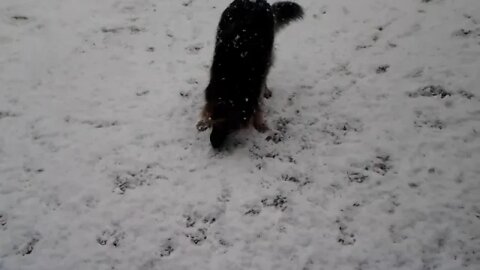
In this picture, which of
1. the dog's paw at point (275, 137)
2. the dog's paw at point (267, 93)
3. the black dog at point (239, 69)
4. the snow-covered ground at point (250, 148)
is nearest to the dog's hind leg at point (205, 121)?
the black dog at point (239, 69)

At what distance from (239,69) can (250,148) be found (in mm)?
899

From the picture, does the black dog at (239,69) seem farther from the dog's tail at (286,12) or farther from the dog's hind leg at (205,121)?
the dog's tail at (286,12)

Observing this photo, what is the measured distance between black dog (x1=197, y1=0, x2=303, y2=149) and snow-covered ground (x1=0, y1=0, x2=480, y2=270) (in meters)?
0.33

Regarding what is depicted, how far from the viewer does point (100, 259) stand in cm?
395

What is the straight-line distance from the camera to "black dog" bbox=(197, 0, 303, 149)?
4.74 meters

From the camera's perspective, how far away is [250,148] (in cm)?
499

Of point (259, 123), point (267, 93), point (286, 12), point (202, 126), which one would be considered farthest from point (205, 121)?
point (286, 12)

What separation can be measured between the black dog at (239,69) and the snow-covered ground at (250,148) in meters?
0.33

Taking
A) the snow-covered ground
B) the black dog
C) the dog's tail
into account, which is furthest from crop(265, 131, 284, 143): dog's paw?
the dog's tail

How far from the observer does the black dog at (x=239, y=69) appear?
15.5 ft

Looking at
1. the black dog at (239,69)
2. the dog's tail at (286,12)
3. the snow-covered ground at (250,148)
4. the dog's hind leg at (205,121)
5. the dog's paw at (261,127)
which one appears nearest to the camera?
the snow-covered ground at (250,148)

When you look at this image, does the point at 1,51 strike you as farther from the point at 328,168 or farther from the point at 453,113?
the point at 453,113

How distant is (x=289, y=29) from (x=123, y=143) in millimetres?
3148

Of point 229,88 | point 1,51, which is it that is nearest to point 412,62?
point 229,88
